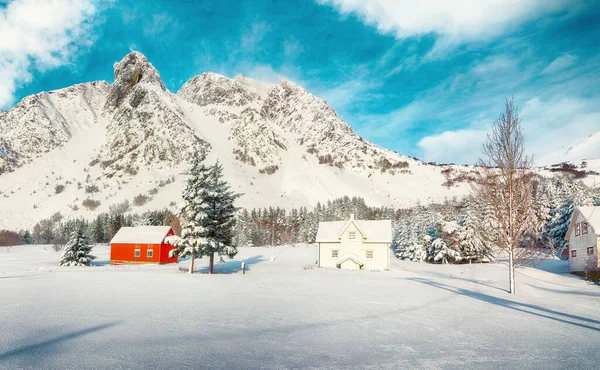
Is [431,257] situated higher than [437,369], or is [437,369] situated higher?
[437,369]

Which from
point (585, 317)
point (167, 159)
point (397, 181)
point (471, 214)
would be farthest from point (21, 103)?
point (585, 317)

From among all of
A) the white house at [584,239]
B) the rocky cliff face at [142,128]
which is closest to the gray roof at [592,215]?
the white house at [584,239]

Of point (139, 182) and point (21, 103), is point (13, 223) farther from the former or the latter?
point (21, 103)

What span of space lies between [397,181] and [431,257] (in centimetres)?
12178

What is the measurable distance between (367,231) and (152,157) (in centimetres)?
13358

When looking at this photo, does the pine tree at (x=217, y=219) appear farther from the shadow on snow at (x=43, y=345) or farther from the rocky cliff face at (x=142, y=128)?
the rocky cliff face at (x=142, y=128)

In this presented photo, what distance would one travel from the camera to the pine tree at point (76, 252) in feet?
134

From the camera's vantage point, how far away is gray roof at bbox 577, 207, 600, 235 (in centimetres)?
3127

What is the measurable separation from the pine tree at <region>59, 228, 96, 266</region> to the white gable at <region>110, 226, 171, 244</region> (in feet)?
19.1

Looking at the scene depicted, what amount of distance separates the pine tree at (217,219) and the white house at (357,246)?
49.1 feet

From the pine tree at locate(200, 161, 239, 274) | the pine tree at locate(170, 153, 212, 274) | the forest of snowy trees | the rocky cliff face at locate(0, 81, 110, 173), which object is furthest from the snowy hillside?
the pine tree at locate(170, 153, 212, 274)

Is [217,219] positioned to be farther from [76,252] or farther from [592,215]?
[592,215]

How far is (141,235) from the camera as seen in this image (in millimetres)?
48750

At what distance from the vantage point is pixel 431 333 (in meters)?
7.91
